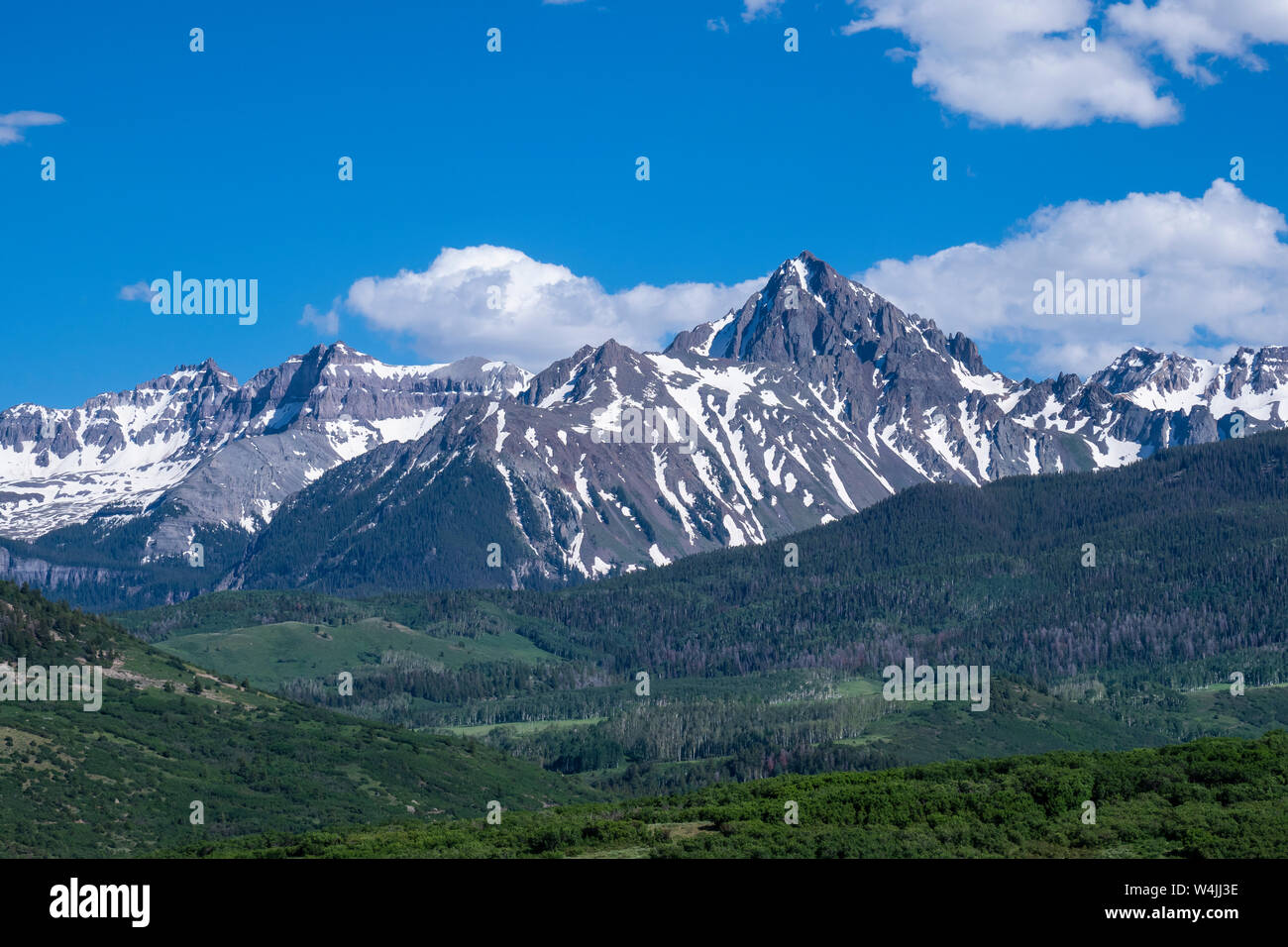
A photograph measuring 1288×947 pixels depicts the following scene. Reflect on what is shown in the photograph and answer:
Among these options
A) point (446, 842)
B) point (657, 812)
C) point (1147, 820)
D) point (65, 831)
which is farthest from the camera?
point (65, 831)

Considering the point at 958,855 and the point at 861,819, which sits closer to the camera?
the point at 958,855

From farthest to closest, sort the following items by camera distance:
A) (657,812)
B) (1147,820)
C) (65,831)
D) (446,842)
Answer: (65,831) < (657,812) < (446,842) < (1147,820)

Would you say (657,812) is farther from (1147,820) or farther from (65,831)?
(65,831)
